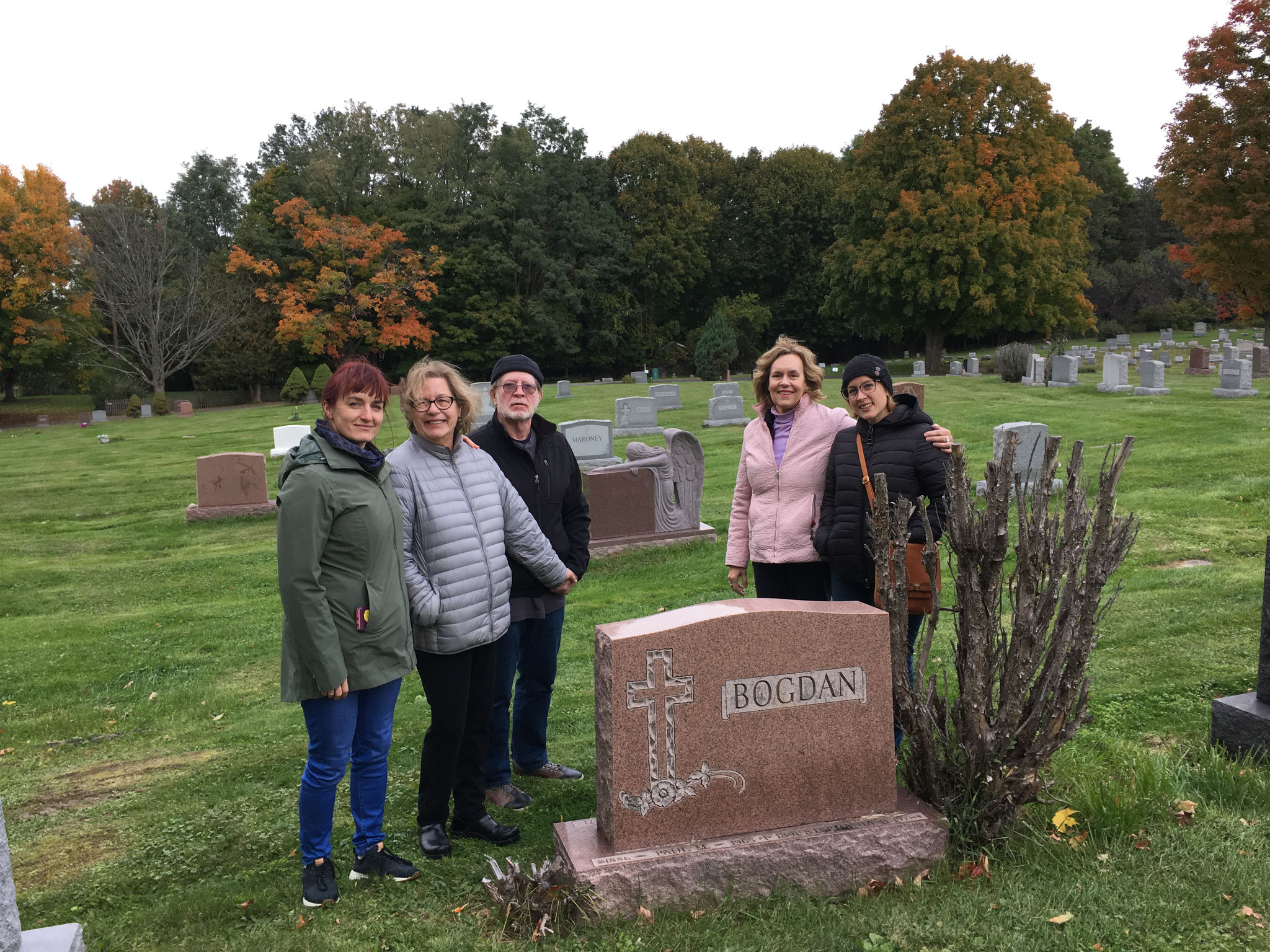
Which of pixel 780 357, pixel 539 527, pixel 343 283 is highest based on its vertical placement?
pixel 343 283

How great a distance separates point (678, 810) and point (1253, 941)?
1900mm

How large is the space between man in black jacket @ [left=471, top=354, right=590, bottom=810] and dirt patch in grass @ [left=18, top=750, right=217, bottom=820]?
2.19m

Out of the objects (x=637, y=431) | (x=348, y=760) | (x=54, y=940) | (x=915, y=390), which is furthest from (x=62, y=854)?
(x=637, y=431)

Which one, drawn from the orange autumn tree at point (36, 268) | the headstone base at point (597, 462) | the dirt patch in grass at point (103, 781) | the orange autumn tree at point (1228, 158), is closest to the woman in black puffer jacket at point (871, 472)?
the dirt patch in grass at point (103, 781)

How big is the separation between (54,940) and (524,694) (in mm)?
2365

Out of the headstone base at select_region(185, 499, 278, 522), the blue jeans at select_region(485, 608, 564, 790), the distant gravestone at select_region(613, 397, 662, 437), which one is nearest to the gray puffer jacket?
the blue jeans at select_region(485, 608, 564, 790)

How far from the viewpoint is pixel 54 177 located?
37.0 meters

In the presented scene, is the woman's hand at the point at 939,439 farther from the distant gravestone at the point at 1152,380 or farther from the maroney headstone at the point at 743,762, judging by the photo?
the distant gravestone at the point at 1152,380

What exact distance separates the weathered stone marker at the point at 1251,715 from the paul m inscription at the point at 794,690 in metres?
2.22

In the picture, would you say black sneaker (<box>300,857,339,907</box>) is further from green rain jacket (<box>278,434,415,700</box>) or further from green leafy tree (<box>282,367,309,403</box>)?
green leafy tree (<box>282,367,309,403</box>)

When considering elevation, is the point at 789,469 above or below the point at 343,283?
below

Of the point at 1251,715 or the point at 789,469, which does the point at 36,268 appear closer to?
the point at 789,469

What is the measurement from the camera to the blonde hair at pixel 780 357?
4.45m

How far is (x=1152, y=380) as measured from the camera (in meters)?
21.1
